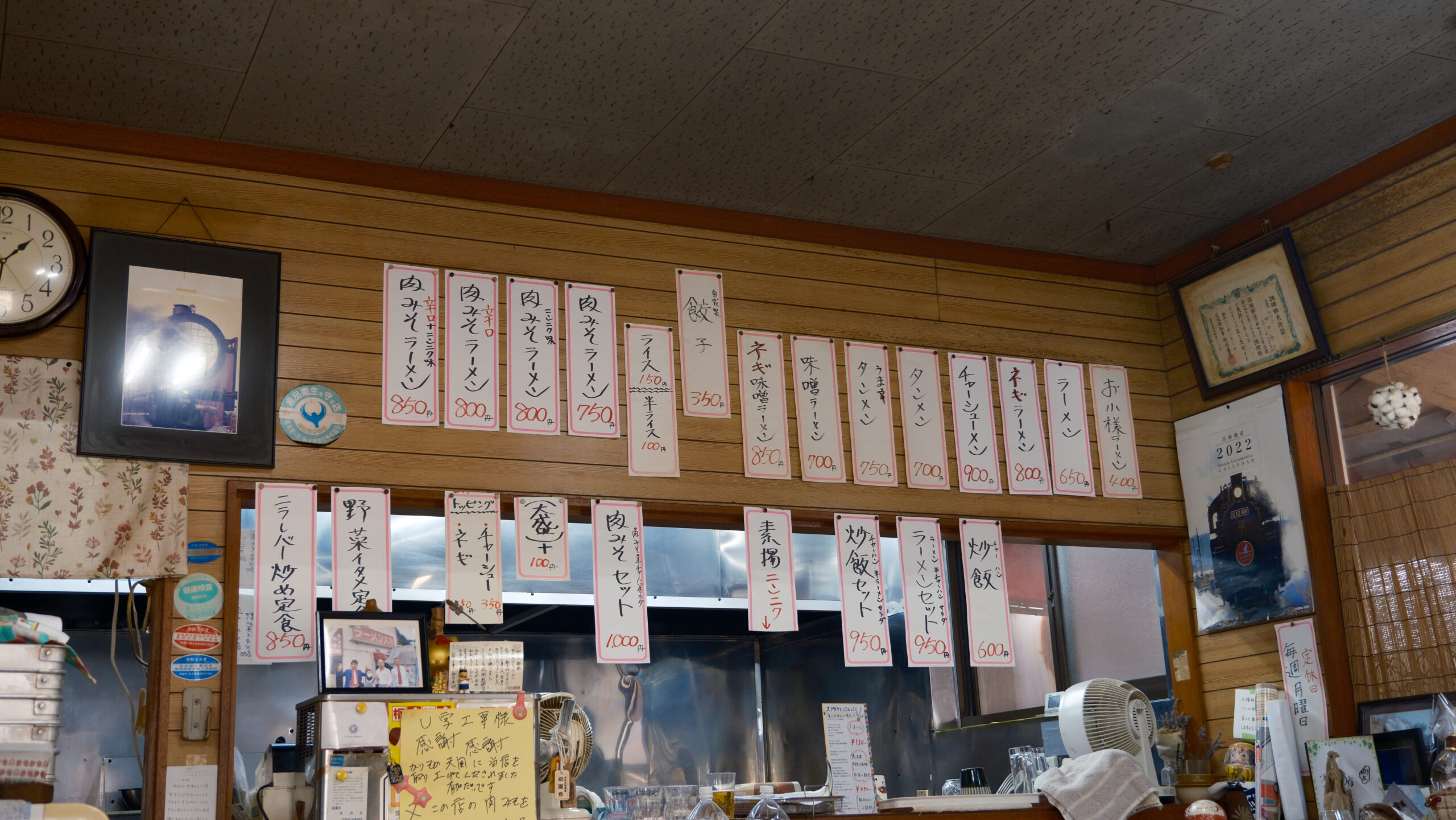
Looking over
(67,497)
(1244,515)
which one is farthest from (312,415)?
(1244,515)

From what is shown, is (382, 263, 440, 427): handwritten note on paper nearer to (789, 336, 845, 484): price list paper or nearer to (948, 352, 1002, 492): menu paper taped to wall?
(789, 336, 845, 484): price list paper

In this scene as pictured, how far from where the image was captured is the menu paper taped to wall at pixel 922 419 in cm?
448

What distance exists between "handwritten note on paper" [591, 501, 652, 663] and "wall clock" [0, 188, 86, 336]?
65.5 inches

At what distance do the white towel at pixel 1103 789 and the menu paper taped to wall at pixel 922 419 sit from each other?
109 cm

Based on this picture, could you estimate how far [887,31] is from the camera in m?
3.38

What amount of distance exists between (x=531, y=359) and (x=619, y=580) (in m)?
0.78

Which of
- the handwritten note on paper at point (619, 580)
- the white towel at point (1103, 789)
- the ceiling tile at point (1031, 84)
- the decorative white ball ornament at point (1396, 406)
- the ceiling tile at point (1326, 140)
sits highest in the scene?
the ceiling tile at point (1031, 84)

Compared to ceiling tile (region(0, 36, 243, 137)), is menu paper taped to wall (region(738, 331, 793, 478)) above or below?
below

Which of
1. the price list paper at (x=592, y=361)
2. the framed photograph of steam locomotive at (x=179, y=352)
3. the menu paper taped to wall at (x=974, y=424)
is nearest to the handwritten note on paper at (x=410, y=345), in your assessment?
the framed photograph of steam locomotive at (x=179, y=352)

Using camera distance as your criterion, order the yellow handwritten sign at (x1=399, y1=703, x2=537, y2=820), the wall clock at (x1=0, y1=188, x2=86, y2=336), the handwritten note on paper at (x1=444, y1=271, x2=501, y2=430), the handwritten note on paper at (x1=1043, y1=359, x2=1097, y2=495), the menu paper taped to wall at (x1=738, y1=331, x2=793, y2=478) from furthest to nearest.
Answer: the handwritten note on paper at (x1=1043, y1=359, x2=1097, y2=495), the menu paper taped to wall at (x1=738, y1=331, x2=793, y2=478), the handwritten note on paper at (x1=444, y1=271, x2=501, y2=430), the wall clock at (x1=0, y1=188, x2=86, y2=336), the yellow handwritten sign at (x1=399, y1=703, x2=537, y2=820)

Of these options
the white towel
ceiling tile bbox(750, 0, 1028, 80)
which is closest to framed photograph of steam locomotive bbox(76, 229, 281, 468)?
ceiling tile bbox(750, 0, 1028, 80)

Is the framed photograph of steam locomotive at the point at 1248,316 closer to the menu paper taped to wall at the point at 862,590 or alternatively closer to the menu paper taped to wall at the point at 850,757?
the menu paper taped to wall at the point at 862,590

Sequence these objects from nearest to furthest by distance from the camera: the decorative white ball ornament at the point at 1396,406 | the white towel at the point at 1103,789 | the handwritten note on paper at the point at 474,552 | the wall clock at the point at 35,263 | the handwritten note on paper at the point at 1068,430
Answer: the wall clock at the point at 35,263 < the handwritten note on paper at the point at 474,552 < the decorative white ball ornament at the point at 1396,406 < the white towel at the point at 1103,789 < the handwritten note on paper at the point at 1068,430

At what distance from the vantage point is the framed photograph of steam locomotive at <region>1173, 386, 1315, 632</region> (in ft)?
14.4
